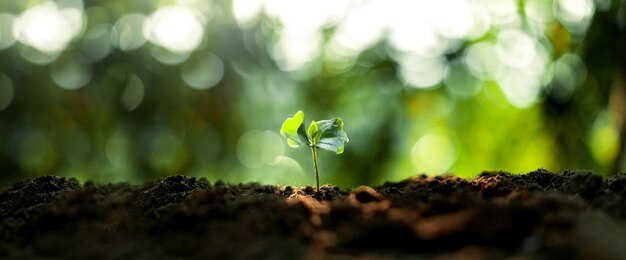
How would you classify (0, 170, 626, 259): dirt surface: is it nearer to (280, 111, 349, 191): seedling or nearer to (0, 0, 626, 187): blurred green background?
(280, 111, 349, 191): seedling

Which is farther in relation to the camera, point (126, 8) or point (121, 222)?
point (126, 8)

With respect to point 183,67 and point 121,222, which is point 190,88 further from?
point 121,222

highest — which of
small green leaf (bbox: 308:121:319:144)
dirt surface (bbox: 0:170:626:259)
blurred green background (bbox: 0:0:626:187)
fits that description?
blurred green background (bbox: 0:0:626:187)

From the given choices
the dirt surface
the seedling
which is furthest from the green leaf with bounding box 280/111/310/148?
the dirt surface

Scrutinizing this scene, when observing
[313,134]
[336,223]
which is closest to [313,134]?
[313,134]

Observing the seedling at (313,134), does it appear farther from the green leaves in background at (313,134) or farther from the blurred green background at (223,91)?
the blurred green background at (223,91)

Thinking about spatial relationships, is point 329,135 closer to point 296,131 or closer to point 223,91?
point 296,131

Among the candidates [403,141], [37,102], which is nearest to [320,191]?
[403,141]
